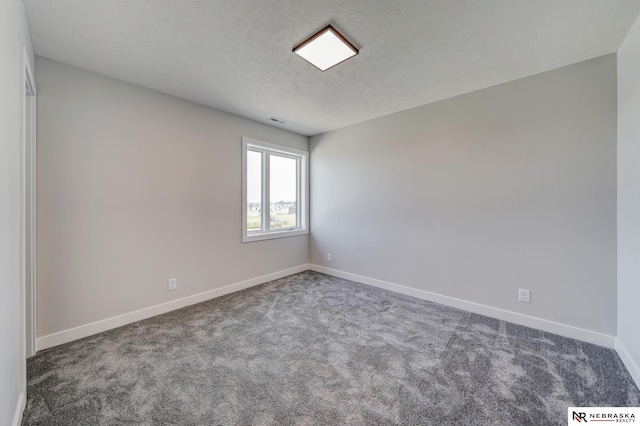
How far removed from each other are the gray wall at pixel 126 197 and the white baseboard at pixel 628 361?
151 inches

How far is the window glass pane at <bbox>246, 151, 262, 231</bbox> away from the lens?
150 inches

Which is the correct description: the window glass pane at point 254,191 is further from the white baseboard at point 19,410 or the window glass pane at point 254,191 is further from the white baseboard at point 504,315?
the white baseboard at point 19,410

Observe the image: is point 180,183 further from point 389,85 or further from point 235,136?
point 389,85

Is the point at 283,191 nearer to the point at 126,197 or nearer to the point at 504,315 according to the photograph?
the point at 126,197

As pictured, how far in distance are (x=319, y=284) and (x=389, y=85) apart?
2830 millimetres

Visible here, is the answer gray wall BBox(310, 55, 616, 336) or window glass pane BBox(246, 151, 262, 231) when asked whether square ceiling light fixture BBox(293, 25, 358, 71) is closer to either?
gray wall BBox(310, 55, 616, 336)

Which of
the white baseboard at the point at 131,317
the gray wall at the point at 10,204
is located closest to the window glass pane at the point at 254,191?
the white baseboard at the point at 131,317

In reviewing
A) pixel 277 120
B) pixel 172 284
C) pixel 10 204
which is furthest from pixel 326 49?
pixel 172 284

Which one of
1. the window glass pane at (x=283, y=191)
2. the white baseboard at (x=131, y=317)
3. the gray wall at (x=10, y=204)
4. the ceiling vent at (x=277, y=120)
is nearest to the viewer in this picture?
the gray wall at (x=10, y=204)

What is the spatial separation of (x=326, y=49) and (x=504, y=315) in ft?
10.3

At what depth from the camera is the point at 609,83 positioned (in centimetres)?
213

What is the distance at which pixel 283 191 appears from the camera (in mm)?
4383

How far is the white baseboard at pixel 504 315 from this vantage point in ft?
7.22

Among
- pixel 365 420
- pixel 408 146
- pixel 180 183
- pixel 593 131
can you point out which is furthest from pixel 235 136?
pixel 593 131
